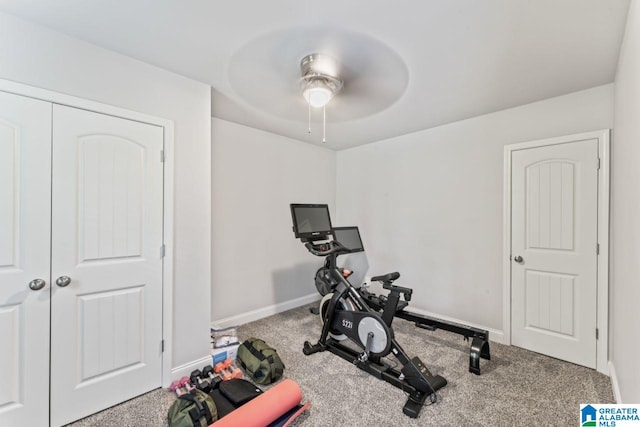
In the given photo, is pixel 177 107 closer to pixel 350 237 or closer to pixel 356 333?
pixel 356 333

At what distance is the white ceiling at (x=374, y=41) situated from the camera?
1545 millimetres

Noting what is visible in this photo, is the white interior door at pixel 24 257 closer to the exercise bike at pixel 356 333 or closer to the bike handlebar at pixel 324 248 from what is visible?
the exercise bike at pixel 356 333

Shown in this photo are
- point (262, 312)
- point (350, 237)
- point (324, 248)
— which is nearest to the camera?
point (324, 248)

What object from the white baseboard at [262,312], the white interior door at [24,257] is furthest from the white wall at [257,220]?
the white interior door at [24,257]

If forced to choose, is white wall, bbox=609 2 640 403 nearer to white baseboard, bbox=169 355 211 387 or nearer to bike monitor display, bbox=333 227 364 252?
bike monitor display, bbox=333 227 364 252

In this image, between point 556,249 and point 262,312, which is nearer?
point 556,249

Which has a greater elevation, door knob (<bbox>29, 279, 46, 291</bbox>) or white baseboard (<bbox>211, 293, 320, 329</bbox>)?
door knob (<bbox>29, 279, 46, 291</bbox>)

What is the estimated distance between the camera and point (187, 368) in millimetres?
2320

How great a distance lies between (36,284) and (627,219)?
3576 mm

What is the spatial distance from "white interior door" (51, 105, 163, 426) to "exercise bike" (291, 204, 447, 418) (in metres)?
1.26

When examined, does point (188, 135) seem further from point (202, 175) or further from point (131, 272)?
point (131, 272)

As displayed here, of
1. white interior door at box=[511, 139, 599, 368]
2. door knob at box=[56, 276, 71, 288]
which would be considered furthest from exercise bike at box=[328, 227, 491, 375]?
door knob at box=[56, 276, 71, 288]

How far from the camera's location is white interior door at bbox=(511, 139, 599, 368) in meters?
2.46

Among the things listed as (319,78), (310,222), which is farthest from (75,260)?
(319,78)
